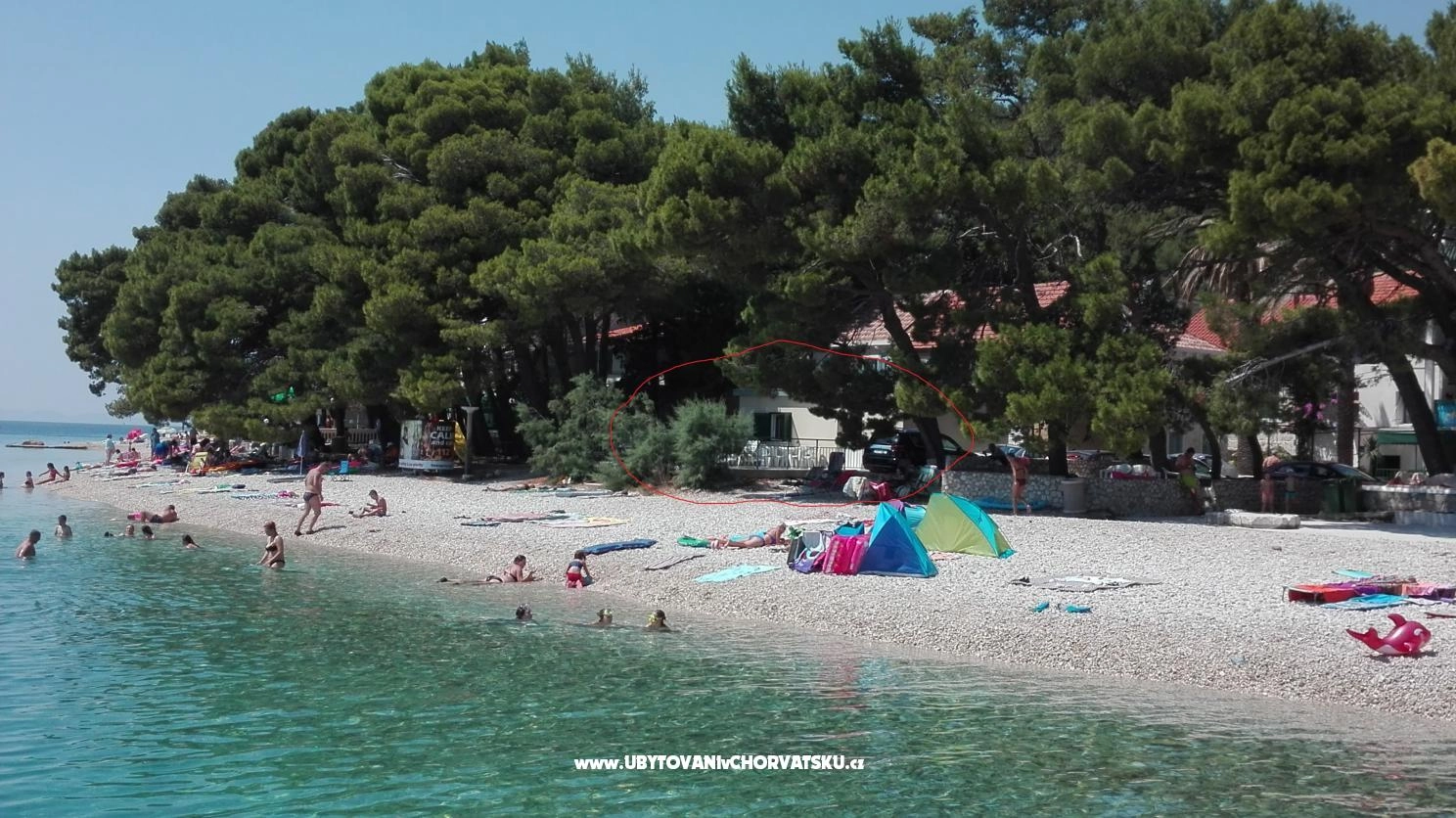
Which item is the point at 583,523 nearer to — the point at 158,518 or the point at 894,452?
the point at 894,452

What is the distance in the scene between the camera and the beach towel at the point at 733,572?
67.5 ft

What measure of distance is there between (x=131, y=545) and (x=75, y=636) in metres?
11.8

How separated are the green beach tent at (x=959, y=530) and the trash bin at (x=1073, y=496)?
6166mm

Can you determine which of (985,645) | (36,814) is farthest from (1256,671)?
(36,814)

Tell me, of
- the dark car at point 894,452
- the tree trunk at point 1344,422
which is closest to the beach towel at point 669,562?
the dark car at point 894,452

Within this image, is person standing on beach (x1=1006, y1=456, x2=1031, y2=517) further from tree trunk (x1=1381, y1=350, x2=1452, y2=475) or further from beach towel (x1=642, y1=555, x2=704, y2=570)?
tree trunk (x1=1381, y1=350, x2=1452, y2=475)

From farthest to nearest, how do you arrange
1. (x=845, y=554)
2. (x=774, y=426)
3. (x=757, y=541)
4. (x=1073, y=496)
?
(x=774, y=426) < (x=1073, y=496) < (x=757, y=541) < (x=845, y=554)

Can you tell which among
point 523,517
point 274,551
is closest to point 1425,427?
point 523,517

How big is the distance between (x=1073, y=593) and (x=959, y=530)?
362cm

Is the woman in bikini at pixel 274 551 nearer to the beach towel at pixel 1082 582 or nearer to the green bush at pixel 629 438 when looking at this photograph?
the green bush at pixel 629 438

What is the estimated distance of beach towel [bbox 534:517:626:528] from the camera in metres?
27.0

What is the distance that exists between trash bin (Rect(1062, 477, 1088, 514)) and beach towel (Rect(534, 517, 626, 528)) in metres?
9.53

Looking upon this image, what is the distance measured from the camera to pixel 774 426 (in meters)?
45.9

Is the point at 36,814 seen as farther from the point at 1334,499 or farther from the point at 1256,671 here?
the point at 1334,499
